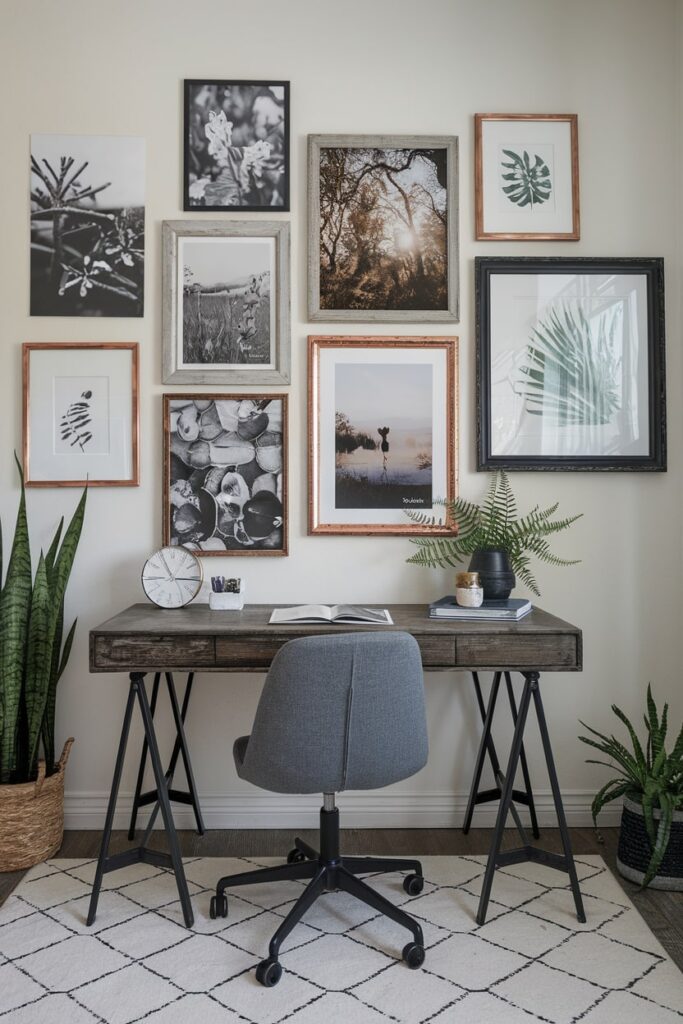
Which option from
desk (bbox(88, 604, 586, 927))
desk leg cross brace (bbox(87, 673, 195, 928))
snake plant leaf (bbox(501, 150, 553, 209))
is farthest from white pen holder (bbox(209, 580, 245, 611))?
snake plant leaf (bbox(501, 150, 553, 209))

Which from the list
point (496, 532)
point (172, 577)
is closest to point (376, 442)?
point (496, 532)

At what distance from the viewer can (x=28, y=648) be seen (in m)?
2.75

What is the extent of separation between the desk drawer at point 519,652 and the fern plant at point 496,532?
41 cm

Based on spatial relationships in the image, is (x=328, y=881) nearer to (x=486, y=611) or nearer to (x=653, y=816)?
(x=486, y=611)

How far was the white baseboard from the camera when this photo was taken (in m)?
3.03

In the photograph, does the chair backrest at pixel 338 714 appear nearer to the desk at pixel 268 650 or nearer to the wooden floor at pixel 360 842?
the desk at pixel 268 650

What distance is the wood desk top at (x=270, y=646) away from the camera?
8.04 ft

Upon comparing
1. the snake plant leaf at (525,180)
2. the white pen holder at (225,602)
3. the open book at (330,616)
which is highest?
the snake plant leaf at (525,180)

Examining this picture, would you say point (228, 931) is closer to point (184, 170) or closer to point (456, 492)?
point (456, 492)

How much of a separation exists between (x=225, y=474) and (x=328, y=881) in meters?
1.43

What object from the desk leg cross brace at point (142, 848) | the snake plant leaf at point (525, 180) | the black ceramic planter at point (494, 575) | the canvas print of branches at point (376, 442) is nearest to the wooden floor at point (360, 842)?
the desk leg cross brace at point (142, 848)

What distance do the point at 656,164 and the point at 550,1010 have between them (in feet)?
9.19

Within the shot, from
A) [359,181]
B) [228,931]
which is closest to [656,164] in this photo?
[359,181]

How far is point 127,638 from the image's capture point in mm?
2459
